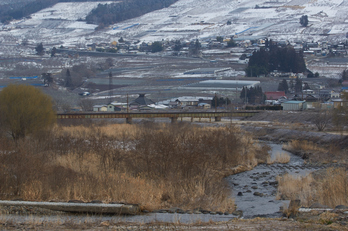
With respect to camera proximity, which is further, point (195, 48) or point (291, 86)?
point (195, 48)

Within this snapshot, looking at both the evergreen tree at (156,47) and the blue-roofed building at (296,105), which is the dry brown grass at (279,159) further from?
the evergreen tree at (156,47)

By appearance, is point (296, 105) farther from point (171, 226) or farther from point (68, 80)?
point (171, 226)

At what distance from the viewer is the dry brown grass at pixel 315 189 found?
10500mm

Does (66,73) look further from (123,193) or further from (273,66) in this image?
(123,193)

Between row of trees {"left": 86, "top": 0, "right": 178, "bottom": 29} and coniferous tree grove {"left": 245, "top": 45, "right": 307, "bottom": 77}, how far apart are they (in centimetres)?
7391

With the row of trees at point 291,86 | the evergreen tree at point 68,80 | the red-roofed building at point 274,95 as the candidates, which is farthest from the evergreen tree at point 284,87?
the evergreen tree at point 68,80

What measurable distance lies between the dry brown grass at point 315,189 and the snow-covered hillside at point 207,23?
288 feet

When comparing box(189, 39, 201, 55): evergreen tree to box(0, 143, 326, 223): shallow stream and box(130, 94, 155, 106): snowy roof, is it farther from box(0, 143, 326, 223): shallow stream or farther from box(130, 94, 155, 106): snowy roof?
box(0, 143, 326, 223): shallow stream

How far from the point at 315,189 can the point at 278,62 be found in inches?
2327

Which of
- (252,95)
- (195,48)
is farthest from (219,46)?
(252,95)

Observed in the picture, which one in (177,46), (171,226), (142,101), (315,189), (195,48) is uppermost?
(171,226)

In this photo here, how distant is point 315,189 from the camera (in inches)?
504

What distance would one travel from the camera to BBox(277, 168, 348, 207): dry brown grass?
10.5 metres

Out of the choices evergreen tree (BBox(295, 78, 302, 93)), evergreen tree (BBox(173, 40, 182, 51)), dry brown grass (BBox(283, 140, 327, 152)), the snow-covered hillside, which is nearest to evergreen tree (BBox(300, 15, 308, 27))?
the snow-covered hillside
